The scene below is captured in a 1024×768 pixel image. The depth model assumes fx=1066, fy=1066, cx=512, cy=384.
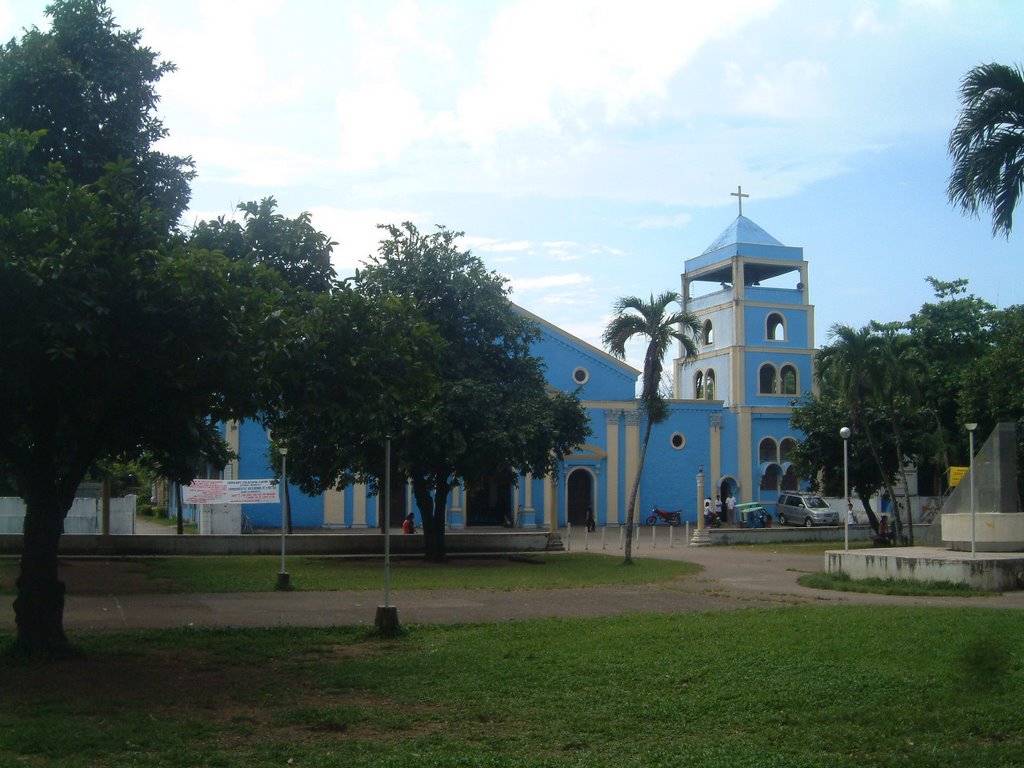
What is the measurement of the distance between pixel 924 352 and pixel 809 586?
3363 centimetres

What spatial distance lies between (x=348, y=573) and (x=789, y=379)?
36.4m

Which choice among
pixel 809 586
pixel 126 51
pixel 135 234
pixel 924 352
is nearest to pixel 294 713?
pixel 135 234

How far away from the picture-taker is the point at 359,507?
1831 inches

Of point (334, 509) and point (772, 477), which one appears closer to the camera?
point (334, 509)

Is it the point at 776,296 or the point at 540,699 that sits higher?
the point at 776,296

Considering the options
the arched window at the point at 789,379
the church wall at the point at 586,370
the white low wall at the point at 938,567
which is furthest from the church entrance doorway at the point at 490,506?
the white low wall at the point at 938,567

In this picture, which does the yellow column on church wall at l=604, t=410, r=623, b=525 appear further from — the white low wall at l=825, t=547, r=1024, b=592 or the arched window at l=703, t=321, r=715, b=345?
the white low wall at l=825, t=547, r=1024, b=592

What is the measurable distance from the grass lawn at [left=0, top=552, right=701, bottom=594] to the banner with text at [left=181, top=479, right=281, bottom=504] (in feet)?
9.05

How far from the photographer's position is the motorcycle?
1971 inches

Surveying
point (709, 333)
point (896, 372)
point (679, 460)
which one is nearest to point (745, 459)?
point (679, 460)

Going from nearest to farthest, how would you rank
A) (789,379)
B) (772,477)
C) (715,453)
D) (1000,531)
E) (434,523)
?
(1000,531) < (434,523) < (715,453) < (772,477) < (789,379)

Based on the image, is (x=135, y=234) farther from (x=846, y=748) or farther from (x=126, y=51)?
(x=126, y=51)

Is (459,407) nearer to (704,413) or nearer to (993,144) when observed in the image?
(993,144)

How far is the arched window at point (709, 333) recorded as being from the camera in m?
55.9
